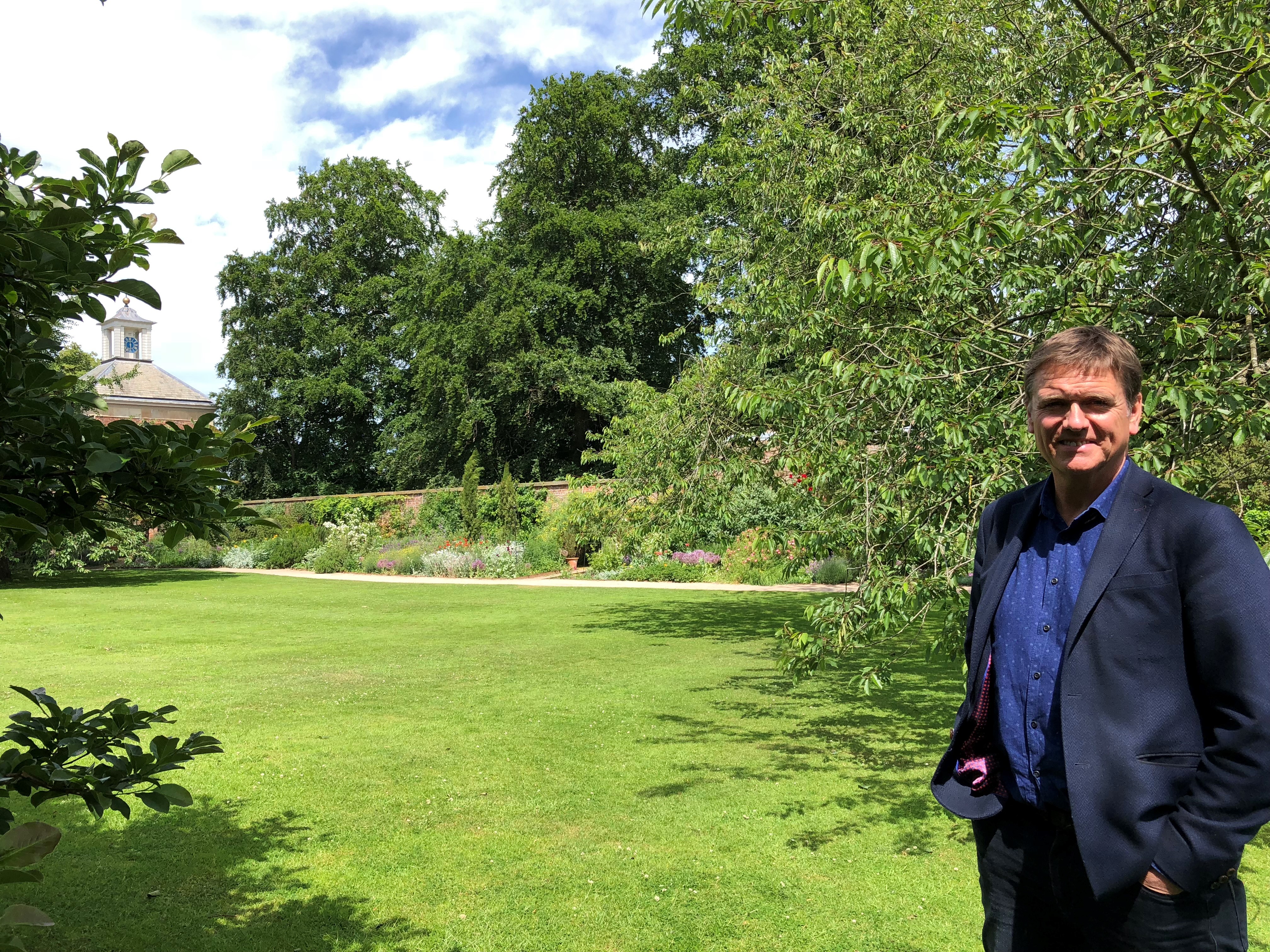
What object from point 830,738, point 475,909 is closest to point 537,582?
point 830,738

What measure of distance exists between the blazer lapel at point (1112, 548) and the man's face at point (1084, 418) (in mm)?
84

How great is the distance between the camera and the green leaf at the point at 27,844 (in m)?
1.50

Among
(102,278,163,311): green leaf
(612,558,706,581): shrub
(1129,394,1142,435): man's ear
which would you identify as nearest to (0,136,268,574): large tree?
(102,278,163,311): green leaf

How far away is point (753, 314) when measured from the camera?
10.7 meters

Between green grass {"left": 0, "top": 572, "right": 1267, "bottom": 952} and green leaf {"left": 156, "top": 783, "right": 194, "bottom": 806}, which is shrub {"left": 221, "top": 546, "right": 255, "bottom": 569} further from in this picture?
green leaf {"left": 156, "top": 783, "right": 194, "bottom": 806}

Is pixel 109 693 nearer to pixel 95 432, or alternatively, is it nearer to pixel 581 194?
pixel 95 432

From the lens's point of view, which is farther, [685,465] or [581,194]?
[581,194]

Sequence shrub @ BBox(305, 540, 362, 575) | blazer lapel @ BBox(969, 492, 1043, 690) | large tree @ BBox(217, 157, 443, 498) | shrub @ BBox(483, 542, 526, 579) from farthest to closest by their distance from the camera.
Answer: large tree @ BBox(217, 157, 443, 498) < shrub @ BBox(305, 540, 362, 575) < shrub @ BBox(483, 542, 526, 579) < blazer lapel @ BBox(969, 492, 1043, 690)

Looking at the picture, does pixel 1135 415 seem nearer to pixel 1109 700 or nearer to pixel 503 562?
pixel 1109 700

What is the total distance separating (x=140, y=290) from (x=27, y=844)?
109 cm

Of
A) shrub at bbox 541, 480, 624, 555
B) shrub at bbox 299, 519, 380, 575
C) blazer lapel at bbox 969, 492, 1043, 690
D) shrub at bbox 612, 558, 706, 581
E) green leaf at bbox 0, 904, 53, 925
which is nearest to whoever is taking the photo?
green leaf at bbox 0, 904, 53, 925

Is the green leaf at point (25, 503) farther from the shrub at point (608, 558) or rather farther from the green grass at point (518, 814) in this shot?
the shrub at point (608, 558)

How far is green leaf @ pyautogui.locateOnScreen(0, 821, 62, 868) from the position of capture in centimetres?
150

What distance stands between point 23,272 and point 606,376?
32.9 meters
